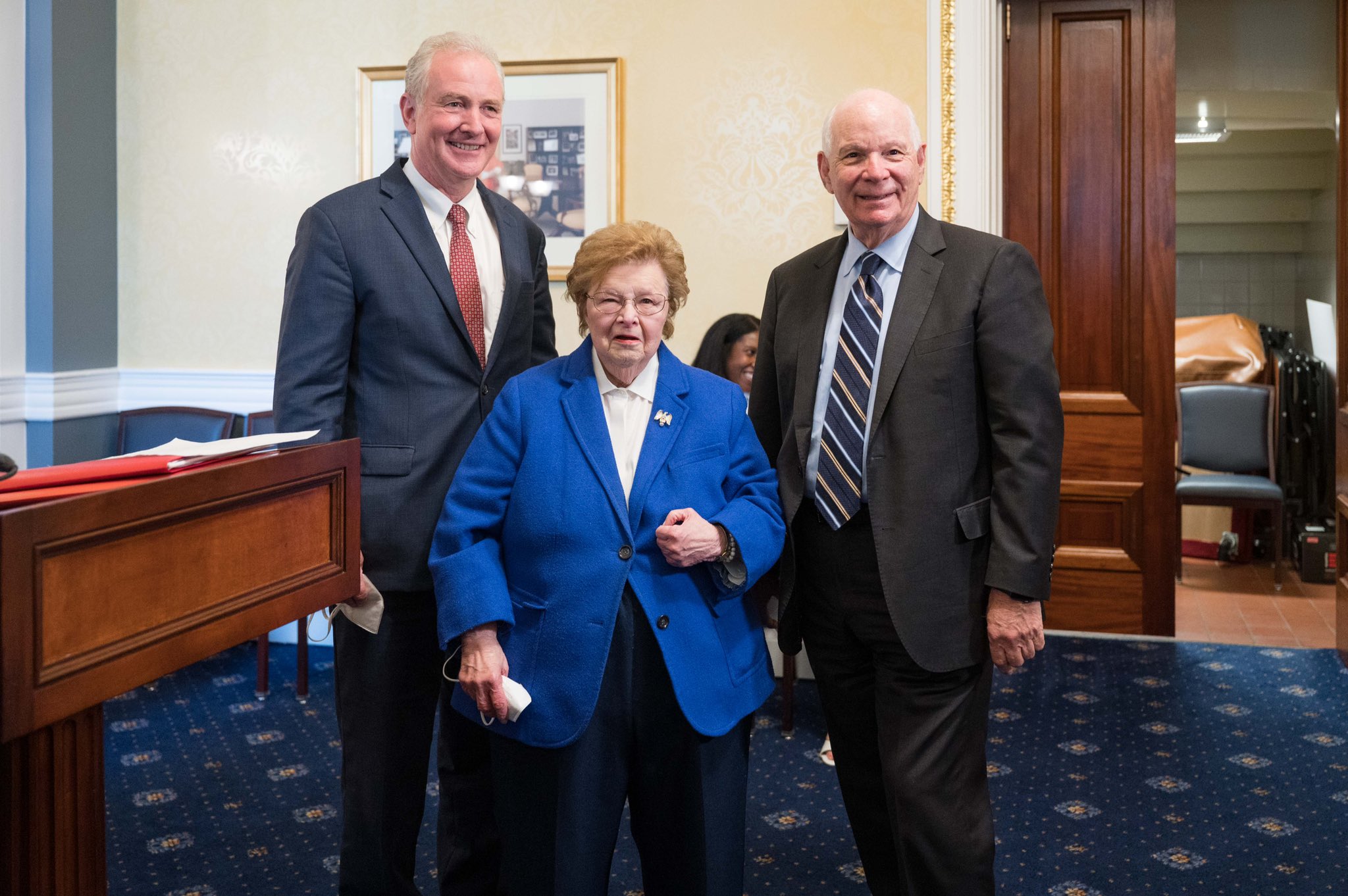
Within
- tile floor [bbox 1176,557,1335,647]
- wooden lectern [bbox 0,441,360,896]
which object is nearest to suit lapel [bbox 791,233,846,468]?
wooden lectern [bbox 0,441,360,896]

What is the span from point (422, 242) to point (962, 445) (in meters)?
0.99

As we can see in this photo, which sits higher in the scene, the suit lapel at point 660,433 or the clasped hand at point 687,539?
the suit lapel at point 660,433

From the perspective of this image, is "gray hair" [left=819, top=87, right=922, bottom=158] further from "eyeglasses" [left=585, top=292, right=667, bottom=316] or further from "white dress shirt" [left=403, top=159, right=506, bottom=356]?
"white dress shirt" [left=403, top=159, right=506, bottom=356]

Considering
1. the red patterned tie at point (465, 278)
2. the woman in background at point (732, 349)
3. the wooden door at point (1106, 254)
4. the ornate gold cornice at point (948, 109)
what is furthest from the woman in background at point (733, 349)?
the red patterned tie at point (465, 278)

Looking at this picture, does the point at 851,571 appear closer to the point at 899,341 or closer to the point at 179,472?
the point at 899,341

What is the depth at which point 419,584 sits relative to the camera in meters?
1.97

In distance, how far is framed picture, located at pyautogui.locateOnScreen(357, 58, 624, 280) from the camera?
4105 mm

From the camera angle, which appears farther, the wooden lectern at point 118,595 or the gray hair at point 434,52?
the gray hair at point 434,52

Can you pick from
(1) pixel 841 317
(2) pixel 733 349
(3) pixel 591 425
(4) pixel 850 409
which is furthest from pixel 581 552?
(2) pixel 733 349

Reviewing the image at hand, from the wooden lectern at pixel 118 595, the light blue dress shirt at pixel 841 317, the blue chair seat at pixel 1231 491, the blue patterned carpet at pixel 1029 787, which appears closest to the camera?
the wooden lectern at pixel 118 595

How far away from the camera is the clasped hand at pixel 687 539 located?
1672 mm

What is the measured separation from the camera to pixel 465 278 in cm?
204

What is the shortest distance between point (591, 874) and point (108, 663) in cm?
90

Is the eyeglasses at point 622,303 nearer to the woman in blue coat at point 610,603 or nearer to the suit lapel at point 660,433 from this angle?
the woman in blue coat at point 610,603
